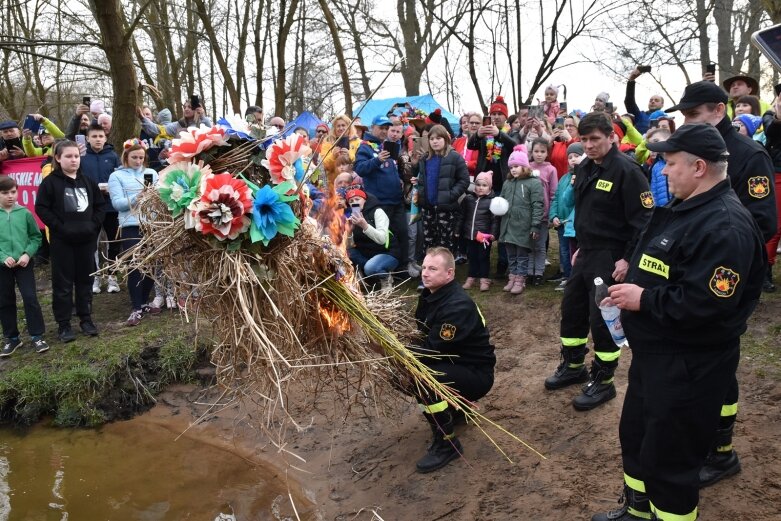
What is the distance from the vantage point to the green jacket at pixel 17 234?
6328 millimetres

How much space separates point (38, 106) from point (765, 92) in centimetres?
2229

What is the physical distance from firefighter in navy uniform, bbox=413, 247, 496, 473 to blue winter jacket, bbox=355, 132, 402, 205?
329cm

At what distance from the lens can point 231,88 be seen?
14.4 m

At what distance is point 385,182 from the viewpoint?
7508 mm

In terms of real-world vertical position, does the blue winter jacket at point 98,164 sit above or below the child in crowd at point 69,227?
Result: above

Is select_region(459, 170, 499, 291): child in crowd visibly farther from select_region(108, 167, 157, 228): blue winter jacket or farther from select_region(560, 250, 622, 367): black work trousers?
select_region(108, 167, 157, 228): blue winter jacket

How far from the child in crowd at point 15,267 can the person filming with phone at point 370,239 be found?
11.0 feet

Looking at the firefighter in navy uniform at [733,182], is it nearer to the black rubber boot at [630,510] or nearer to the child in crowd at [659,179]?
the black rubber boot at [630,510]

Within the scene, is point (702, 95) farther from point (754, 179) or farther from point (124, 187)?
point (124, 187)

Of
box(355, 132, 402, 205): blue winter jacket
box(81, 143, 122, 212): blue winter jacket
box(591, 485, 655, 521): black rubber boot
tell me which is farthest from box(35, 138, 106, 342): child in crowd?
box(591, 485, 655, 521): black rubber boot

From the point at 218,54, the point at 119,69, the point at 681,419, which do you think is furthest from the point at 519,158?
the point at 218,54

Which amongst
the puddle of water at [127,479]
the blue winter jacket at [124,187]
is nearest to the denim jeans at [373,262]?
the blue winter jacket at [124,187]

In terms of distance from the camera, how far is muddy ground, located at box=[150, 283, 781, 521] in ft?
11.2

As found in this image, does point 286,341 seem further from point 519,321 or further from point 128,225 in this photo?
point 128,225
